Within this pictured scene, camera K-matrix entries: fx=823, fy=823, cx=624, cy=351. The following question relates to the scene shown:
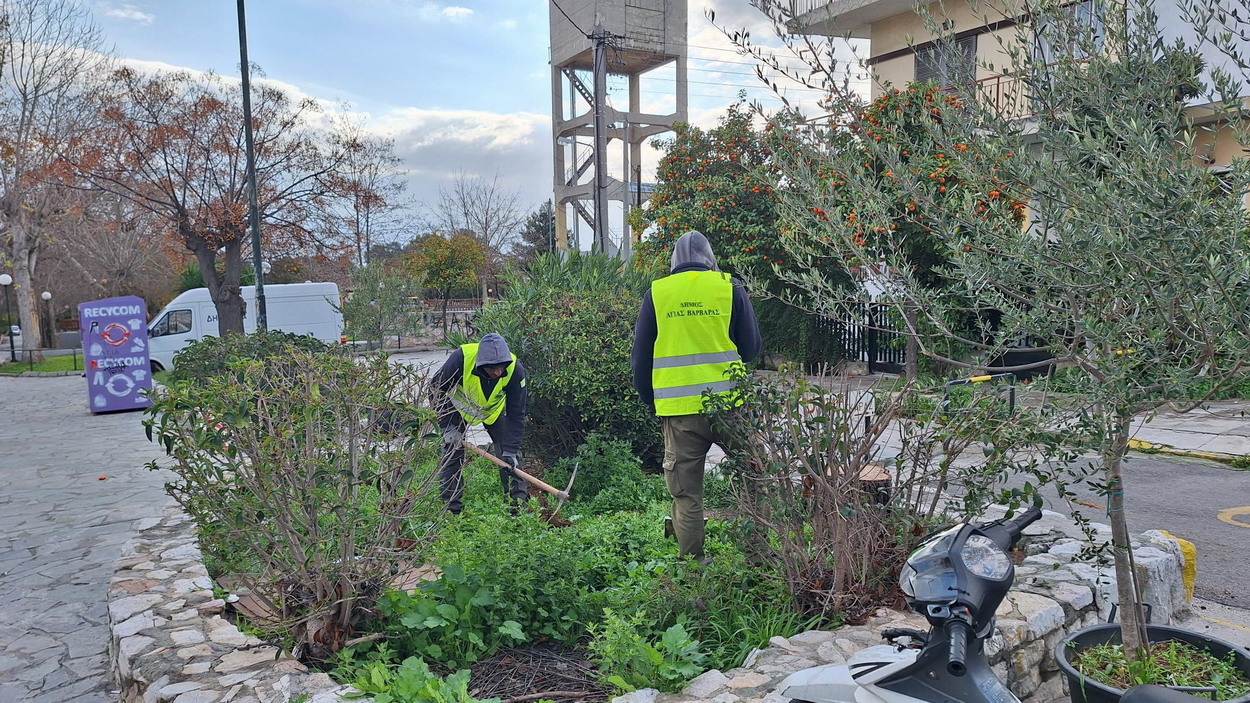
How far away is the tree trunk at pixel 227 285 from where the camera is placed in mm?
18609

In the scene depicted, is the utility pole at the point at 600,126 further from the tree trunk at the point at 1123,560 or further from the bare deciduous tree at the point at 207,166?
the tree trunk at the point at 1123,560

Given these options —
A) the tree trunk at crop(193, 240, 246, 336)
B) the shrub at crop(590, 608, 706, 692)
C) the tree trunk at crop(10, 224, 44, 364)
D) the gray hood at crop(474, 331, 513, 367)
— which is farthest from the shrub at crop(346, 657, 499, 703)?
the tree trunk at crop(10, 224, 44, 364)

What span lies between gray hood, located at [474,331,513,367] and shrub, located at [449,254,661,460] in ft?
3.18

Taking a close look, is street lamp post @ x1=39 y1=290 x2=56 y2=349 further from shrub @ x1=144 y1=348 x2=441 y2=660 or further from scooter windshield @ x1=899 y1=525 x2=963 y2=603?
scooter windshield @ x1=899 y1=525 x2=963 y2=603

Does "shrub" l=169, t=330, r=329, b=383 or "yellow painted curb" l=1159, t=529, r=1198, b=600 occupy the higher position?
"shrub" l=169, t=330, r=329, b=383

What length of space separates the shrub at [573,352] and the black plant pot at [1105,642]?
411 centimetres

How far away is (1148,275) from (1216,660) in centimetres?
151

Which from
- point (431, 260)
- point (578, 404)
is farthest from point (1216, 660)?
point (431, 260)

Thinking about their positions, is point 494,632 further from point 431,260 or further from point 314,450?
point 431,260

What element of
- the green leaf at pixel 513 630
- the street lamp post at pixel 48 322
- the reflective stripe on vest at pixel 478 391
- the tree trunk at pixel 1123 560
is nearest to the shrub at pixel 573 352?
the reflective stripe on vest at pixel 478 391

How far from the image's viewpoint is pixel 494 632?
3.71 meters

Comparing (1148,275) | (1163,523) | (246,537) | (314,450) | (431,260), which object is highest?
(431,260)

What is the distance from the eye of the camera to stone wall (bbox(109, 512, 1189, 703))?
123 inches

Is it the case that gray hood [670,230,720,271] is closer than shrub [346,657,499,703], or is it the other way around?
shrub [346,657,499,703]
